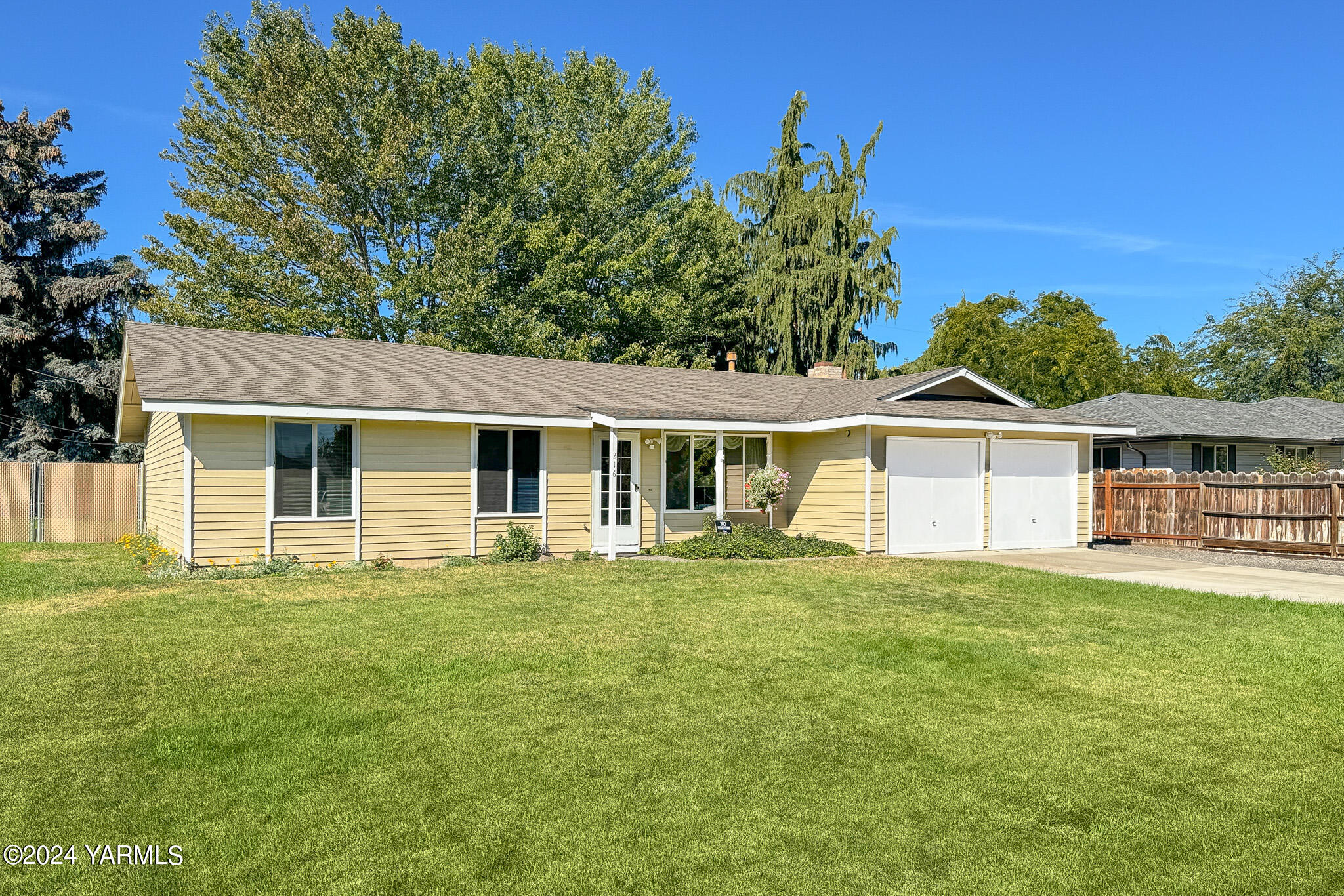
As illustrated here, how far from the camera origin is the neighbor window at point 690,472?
16.9 m

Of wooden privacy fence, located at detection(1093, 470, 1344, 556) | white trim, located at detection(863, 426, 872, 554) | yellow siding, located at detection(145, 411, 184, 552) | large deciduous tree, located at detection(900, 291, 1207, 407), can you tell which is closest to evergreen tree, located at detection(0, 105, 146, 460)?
yellow siding, located at detection(145, 411, 184, 552)

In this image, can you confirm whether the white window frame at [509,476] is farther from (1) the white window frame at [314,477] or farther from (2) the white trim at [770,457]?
(2) the white trim at [770,457]

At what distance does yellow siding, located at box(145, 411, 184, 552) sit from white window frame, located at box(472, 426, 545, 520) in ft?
14.6

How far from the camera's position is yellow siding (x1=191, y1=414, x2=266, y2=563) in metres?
12.5

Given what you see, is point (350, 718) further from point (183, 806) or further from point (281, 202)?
point (281, 202)

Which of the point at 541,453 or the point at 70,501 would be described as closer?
the point at 541,453

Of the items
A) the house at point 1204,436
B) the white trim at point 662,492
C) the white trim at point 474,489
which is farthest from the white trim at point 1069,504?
the white trim at point 474,489

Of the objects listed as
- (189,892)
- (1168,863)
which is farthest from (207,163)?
(1168,863)

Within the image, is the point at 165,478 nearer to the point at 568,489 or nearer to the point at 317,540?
the point at 317,540

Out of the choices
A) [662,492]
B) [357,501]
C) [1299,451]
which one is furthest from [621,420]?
[1299,451]

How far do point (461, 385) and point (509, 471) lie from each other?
2116mm

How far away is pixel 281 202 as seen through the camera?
27000mm

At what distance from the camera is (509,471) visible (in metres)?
14.9

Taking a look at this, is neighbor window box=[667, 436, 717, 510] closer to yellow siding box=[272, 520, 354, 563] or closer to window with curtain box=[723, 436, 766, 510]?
window with curtain box=[723, 436, 766, 510]
